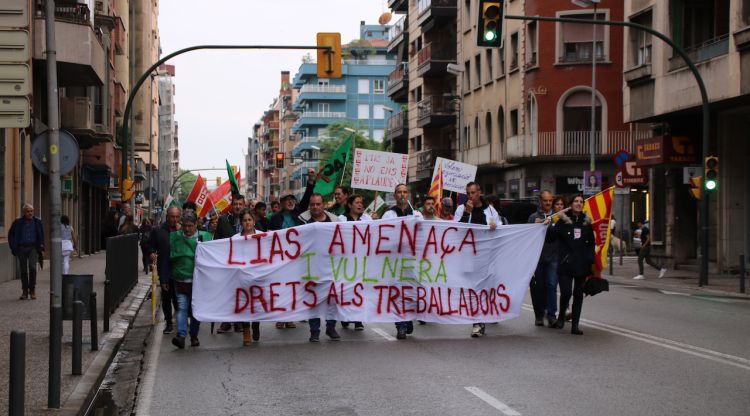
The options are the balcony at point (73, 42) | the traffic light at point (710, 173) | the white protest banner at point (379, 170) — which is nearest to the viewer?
the traffic light at point (710, 173)

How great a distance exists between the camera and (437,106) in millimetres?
67625

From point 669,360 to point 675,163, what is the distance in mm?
22698

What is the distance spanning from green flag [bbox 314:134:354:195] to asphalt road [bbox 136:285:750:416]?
448 centimetres

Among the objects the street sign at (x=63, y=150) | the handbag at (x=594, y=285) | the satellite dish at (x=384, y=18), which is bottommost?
the handbag at (x=594, y=285)

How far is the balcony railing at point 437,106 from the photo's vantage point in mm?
65500

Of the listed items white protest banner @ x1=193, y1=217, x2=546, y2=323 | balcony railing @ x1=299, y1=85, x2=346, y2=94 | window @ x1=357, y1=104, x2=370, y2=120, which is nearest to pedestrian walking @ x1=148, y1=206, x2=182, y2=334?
white protest banner @ x1=193, y1=217, x2=546, y2=323

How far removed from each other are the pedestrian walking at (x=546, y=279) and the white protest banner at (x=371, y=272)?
11.3 inches

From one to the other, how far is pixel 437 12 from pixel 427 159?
8915 mm

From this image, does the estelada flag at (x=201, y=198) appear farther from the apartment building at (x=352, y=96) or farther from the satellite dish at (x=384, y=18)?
the apartment building at (x=352, y=96)

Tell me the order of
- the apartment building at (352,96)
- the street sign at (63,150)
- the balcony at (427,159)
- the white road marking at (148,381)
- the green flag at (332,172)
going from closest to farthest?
the white road marking at (148,381), the street sign at (63,150), the green flag at (332,172), the balcony at (427,159), the apartment building at (352,96)

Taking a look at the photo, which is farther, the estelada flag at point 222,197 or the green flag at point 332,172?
the estelada flag at point 222,197

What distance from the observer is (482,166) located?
56.2 meters

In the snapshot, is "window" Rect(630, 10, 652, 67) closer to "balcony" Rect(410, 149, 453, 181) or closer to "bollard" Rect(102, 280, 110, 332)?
"bollard" Rect(102, 280, 110, 332)

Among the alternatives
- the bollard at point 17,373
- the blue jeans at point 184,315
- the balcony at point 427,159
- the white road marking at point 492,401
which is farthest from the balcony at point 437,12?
the bollard at point 17,373
